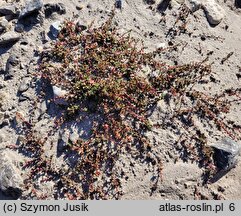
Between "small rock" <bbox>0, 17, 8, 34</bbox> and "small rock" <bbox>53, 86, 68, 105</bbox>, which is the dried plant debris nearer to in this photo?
"small rock" <bbox>53, 86, 68, 105</bbox>

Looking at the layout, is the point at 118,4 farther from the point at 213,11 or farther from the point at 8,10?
the point at 8,10

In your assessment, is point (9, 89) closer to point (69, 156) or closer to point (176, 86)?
point (69, 156)

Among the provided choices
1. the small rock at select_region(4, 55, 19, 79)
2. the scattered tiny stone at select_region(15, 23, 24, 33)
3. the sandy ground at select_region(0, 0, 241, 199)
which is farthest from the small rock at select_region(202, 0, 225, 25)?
the small rock at select_region(4, 55, 19, 79)

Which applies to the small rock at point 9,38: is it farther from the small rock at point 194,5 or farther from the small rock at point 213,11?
the small rock at point 213,11

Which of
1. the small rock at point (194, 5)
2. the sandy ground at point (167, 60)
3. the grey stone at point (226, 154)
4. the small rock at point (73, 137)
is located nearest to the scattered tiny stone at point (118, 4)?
the sandy ground at point (167, 60)

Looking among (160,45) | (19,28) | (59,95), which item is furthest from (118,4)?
(59,95)

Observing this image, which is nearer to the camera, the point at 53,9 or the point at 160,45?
the point at 160,45

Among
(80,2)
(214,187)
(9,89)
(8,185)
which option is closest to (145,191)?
(214,187)
